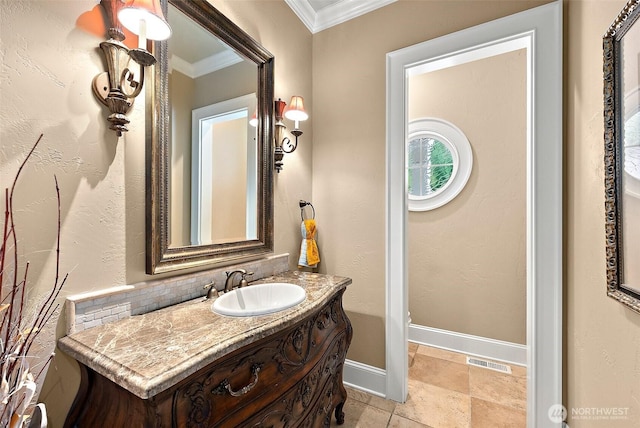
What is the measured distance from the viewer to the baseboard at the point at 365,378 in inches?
71.0

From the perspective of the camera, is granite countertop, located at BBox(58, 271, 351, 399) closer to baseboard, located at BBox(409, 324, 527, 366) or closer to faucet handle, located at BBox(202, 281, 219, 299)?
faucet handle, located at BBox(202, 281, 219, 299)

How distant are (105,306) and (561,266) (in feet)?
6.61

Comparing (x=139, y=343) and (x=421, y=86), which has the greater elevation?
(x=421, y=86)

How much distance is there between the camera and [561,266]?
133cm

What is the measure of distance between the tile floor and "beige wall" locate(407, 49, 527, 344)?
1.24 ft

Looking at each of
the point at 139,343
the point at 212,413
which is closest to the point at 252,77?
the point at 139,343

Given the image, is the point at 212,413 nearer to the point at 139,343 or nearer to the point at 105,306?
the point at 139,343

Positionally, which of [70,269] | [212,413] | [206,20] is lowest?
[212,413]

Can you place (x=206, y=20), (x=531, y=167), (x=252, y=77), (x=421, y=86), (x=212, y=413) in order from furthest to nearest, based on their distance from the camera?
(x=421, y=86) < (x=252, y=77) < (x=531, y=167) < (x=206, y=20) < (x=212, y=413)

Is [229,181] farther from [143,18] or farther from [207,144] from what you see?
[143,18]

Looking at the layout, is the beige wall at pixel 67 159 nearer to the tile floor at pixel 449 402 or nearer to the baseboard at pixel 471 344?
the tile floor at pixel 449 402

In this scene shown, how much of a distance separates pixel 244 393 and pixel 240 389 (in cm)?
2

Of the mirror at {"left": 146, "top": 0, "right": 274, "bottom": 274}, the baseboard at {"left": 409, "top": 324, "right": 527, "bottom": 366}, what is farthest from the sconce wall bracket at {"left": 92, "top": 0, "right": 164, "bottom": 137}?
the baseboard at {"left": 409, "top": 324, "right": 527, "bottom": 366}

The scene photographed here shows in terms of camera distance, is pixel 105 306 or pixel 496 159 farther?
pixel 496 159
